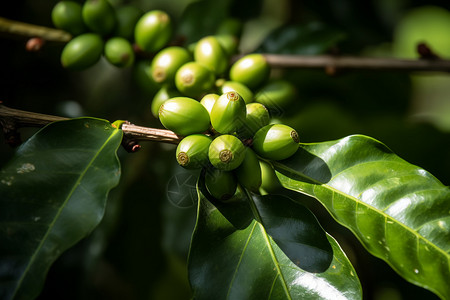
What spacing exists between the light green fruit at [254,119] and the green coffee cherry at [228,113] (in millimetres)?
46

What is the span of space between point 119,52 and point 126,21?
0.20 m

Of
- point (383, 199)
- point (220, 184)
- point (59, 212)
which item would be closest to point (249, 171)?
point (220, 184)

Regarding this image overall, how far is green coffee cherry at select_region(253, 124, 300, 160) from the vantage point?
122 centimetres

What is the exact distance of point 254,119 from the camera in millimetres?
1291

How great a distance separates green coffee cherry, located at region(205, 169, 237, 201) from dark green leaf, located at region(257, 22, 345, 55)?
117cm

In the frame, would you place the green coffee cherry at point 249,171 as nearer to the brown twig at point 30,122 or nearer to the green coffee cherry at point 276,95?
the brown twig at point 30,122

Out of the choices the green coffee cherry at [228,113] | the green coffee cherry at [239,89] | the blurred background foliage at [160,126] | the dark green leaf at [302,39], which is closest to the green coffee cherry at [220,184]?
the green coffee cherry at [228,113]

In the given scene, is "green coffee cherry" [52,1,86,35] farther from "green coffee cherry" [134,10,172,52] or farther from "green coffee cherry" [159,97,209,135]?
"green coffee cherry" [159,97,209,135]

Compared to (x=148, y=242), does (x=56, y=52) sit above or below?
above

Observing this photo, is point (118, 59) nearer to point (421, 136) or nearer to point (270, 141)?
point (270, 141)

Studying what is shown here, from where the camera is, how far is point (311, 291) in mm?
1167

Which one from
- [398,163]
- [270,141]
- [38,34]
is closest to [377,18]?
[398,163]

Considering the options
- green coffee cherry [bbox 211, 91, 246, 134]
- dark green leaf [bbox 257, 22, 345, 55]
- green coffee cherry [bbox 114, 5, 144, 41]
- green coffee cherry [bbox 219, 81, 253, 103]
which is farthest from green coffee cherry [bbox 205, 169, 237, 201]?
dark green leaf [bbox 257, 22, 345, 55]

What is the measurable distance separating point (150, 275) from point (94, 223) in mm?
1445
